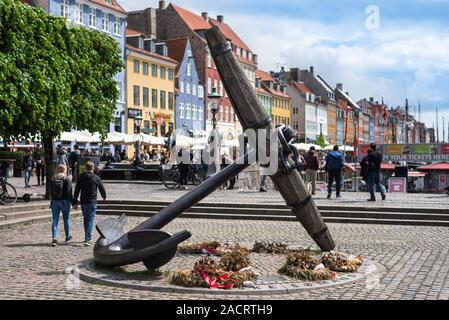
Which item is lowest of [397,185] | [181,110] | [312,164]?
[397,185]

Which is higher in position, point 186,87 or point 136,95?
point 186,87

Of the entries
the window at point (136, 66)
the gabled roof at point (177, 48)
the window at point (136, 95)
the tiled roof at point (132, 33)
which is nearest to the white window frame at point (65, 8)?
the window at point (136, 66)

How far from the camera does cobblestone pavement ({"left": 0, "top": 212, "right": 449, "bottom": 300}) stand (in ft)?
23.7

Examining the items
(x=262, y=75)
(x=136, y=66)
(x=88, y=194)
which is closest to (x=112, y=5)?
(x=136, y=66)

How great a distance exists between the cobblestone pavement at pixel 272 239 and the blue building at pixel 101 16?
107 ft

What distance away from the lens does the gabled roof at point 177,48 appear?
63.6m

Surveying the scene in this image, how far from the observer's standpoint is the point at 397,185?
25.5 metres

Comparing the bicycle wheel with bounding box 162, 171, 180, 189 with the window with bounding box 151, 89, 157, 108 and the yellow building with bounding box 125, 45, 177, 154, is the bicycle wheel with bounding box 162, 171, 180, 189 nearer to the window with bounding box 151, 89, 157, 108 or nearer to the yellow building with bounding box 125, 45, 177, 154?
the yellow building with bounding box 125, 45, 177, 154

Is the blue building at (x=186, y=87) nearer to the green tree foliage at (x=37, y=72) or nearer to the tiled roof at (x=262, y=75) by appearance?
the tiled roof at (x=262, y=75)

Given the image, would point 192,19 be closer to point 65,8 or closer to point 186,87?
point 186,87

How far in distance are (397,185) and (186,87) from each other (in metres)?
41.5
